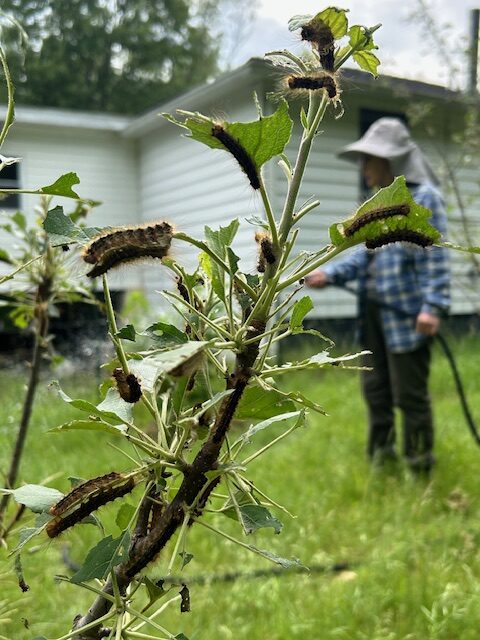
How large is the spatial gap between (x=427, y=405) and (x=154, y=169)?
25.4ft

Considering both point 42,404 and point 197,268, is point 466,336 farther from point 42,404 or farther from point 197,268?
point 197,268

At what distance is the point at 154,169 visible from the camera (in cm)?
1072

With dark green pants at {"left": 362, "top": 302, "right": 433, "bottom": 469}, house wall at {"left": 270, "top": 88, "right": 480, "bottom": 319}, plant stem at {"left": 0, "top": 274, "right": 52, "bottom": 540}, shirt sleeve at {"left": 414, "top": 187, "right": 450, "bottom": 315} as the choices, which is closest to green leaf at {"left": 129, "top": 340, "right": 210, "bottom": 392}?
plant stem at {"left": 0, "top": 274, "right": 52, "bottom": 540}

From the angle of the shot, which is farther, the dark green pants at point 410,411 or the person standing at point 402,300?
the dark green pants at point 410,411

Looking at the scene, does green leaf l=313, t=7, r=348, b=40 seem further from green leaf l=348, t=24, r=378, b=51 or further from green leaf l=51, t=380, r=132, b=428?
green leaf l=51, t=380, r=132, b=428

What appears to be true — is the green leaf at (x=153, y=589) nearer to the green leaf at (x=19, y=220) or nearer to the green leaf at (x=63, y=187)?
the green leaf at (x=63, y=187)

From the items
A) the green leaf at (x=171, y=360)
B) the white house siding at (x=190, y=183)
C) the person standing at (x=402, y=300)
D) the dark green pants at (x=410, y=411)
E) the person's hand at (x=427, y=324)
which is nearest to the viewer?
the green leaf at (x=171, y=360)

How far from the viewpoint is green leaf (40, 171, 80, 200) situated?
643 millimetres

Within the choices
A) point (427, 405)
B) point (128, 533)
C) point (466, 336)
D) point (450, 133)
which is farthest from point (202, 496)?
point (450, 133)

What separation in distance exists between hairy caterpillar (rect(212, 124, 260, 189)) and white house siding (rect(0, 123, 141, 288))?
984cm

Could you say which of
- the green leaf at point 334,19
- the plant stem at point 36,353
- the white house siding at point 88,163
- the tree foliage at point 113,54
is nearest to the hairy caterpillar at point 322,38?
the green leaf at point 334,19

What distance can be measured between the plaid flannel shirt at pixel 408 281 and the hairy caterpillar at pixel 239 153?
3.15 meters

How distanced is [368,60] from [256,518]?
1.44 ft

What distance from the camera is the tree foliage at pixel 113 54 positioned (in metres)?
20.6
